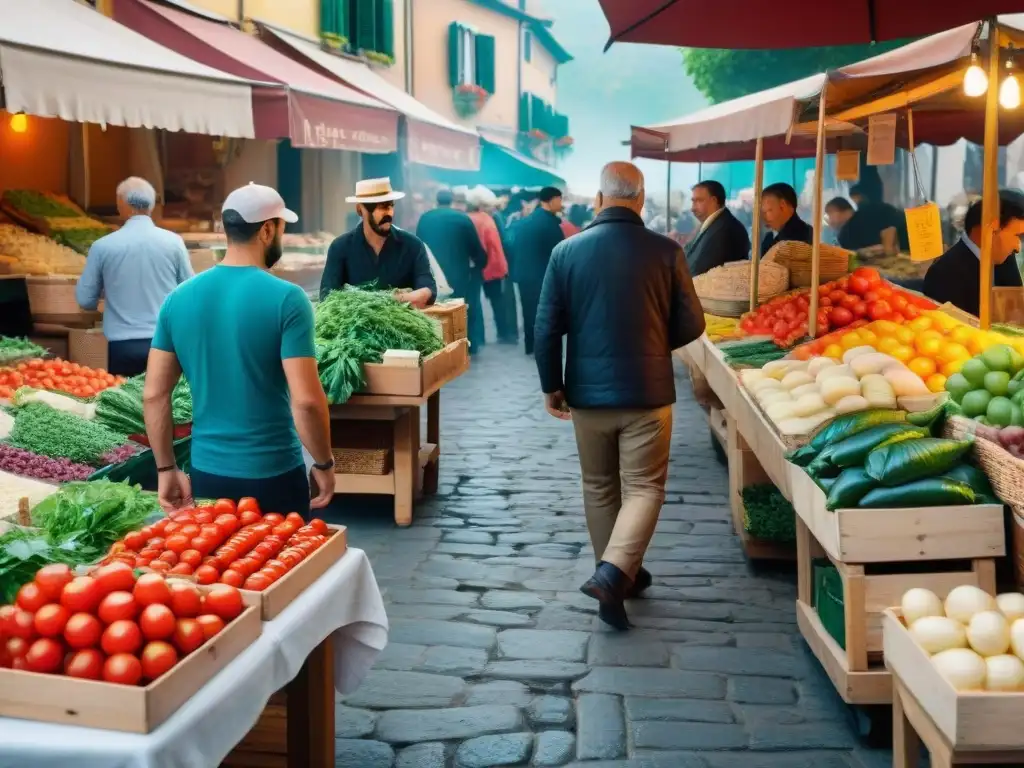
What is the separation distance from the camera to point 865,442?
4.84m

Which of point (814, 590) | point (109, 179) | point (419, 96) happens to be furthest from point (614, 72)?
point (814, 590)

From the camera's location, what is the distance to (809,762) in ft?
14.4

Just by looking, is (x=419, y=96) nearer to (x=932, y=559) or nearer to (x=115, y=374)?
(x=115, y=374)

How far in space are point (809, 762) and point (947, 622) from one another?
98 centimetres

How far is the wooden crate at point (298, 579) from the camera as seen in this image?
10.9 ft

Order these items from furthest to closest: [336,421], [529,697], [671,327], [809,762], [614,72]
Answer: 1. [614,72]
2. [336,421]
3. [671,327]
4. [529,697]
5. [809,762]

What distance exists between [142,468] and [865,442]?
13.6 feet

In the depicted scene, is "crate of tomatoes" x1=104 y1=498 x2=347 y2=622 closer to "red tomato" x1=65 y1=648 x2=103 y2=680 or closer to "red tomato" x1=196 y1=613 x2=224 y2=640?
"red tomato" x1=196 y1=613 x2=224 y2=640

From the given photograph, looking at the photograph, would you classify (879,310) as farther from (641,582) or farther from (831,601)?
(831,601)

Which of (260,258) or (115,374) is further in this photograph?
(115,374)

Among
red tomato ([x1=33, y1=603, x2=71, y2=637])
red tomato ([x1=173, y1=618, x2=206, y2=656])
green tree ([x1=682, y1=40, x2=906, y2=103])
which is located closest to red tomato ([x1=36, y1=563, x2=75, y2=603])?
red tomato ([x1=33, y1=603, x2=71, y2=637])

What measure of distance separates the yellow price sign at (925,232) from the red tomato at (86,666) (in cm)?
578

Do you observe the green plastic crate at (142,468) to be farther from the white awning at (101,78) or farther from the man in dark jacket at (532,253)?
the man in dark jacket at (532,253)

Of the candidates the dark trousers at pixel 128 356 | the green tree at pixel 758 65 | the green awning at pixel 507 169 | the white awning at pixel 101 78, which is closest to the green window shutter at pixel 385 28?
the green awning at pixel 507 169
